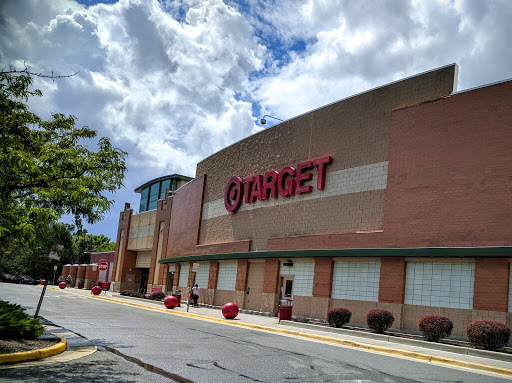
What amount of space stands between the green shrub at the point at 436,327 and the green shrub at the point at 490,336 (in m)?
1.29

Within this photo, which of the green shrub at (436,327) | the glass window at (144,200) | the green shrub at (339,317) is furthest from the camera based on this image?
the glass window at (144,200)

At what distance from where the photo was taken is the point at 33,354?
980 centimetres

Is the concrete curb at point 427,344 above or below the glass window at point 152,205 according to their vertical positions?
below

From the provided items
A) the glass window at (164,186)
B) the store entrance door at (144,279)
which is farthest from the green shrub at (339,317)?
the store entrance door at (144,279)

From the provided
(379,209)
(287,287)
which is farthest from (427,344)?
(287,287)

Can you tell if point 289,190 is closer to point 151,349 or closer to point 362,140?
point 362,140

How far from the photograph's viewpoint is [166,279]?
46.1 meters

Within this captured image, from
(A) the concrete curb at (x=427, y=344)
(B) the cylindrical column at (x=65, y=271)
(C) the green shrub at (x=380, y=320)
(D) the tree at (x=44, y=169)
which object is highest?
(D) the tree at (x=44, y=169)

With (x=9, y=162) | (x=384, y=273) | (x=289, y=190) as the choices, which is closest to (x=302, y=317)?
(x=384, y=273)

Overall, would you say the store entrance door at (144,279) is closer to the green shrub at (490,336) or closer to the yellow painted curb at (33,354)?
the green shrub at (490,336)

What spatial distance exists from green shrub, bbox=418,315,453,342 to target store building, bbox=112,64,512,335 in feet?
7.19

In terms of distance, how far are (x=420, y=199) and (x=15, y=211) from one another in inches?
640

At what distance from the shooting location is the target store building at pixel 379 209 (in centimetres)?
1986

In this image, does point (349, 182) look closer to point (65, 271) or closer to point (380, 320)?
point (380, 320)
